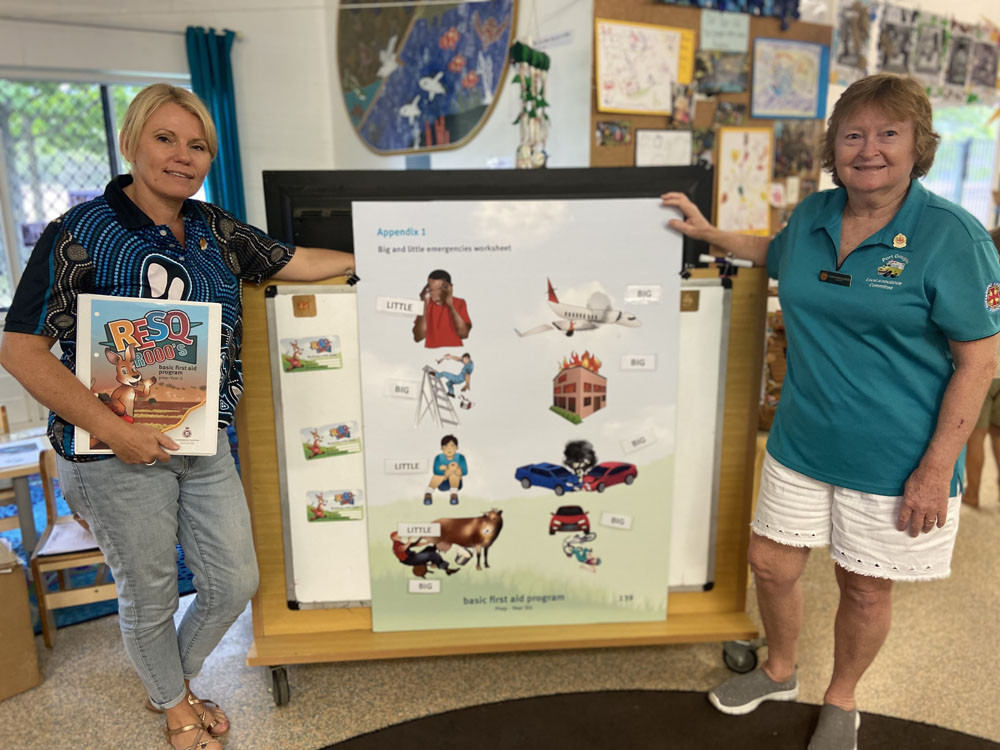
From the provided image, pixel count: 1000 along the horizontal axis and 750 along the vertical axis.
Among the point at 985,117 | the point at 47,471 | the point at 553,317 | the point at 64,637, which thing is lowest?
the point at 64,637

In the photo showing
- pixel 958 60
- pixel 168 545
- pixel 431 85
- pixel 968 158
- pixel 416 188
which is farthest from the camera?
pixel 968 158

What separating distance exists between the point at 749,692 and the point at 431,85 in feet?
10.5

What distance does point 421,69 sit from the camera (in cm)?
386

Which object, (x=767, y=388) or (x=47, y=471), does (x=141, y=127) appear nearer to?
(x=47, y=471)

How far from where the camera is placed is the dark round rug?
1.76m

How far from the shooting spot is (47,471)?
2480 mm

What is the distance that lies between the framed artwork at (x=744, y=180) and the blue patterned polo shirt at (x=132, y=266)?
2.51 metres

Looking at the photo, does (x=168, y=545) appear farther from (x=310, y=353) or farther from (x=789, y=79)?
(x=789, y=79)

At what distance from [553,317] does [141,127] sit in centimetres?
98

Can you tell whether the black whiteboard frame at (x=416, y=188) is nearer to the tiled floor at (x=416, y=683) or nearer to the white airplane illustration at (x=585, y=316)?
the white airplane illustration at (x=585, y=316)

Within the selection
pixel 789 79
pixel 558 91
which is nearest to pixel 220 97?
pixel 558 91

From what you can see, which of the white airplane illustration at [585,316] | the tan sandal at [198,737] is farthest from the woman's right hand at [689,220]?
the tan sandal at [198,737]

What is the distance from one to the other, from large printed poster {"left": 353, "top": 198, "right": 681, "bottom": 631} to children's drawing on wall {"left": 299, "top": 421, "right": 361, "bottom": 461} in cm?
5

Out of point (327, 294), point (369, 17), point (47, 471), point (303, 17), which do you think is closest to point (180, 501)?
point (327, 294)
